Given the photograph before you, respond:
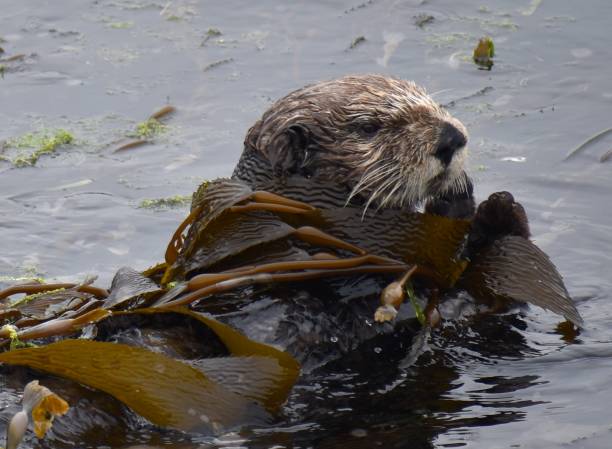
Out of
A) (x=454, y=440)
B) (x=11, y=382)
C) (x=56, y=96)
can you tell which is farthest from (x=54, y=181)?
(x=454, y=440)

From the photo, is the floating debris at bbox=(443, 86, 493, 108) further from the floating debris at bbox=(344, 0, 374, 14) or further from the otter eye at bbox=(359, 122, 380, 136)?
the otter eye at bbox=(359, 122, 380, 136)

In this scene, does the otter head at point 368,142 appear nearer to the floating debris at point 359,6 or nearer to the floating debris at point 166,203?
the floating debris at point 166,203

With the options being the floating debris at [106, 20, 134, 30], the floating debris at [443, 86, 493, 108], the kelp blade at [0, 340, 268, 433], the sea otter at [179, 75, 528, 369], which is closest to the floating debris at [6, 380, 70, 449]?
the kelp blade at [0, 340, 268, 433]

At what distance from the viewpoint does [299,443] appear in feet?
12.6

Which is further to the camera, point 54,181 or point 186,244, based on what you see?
point 54,181

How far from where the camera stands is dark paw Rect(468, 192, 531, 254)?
4.40 m

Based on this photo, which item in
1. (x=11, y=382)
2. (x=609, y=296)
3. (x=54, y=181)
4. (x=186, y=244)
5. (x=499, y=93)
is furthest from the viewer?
(x=499, y=93)

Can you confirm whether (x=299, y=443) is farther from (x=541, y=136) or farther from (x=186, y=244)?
(x=541, y=136)

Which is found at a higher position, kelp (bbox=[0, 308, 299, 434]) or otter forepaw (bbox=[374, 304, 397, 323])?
otter forepaw (bbox=[374, 304, 397, 323])

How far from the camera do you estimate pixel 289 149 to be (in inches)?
176

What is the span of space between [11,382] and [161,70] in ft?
15.6

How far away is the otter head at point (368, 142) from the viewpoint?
434cm

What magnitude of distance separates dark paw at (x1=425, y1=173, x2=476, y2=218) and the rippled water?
470mm

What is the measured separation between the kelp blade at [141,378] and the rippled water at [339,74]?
8 centimetres
